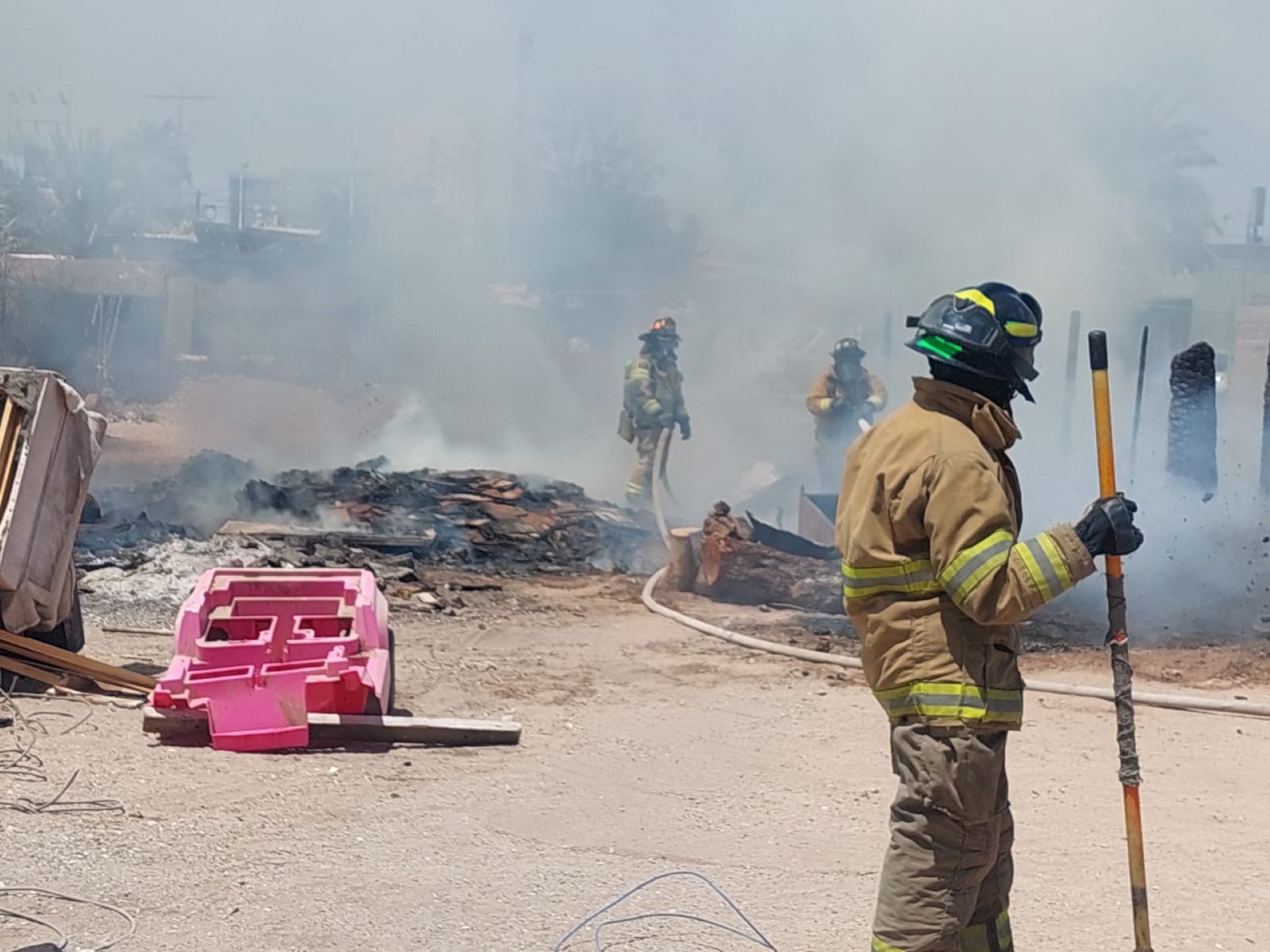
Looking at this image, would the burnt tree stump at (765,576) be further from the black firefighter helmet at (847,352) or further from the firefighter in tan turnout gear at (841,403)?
the black firefighter helmet at (847,352)

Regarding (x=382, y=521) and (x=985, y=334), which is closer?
(x=985, y=334)

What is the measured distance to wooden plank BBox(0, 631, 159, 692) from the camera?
592 centimetres

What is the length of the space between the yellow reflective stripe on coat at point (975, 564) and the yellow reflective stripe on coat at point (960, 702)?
208 millimetres

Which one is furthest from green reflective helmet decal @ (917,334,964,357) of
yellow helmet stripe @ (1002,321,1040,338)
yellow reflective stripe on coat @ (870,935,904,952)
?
yellow reflective stripe on coat @ (870,935,904,952)

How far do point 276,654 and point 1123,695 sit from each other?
376cm

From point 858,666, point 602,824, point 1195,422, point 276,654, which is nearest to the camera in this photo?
point 602,824

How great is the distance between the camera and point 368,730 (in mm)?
5504

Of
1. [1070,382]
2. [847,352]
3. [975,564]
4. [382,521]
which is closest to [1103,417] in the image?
[975,564]

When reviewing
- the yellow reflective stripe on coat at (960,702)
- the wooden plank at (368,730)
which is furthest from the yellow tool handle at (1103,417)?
the wooden plank at (368,730)

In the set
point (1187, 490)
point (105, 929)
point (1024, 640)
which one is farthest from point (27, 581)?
point (1187, 490)

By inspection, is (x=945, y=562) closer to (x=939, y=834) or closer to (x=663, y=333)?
(x=939, y=834)

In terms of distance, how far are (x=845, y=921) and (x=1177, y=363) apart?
23.7ft

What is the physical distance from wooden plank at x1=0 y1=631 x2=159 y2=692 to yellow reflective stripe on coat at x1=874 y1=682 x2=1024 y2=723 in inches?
163

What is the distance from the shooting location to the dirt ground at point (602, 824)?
12.7 ft
